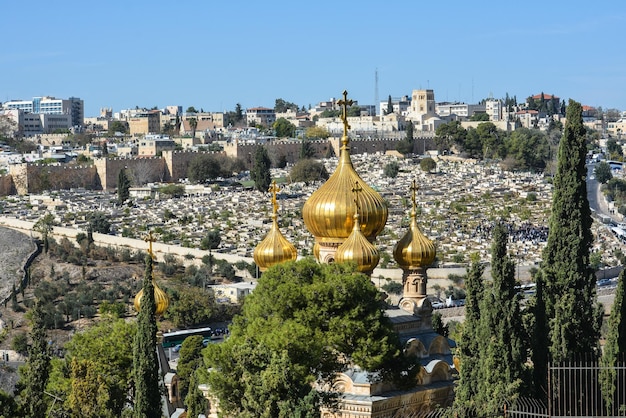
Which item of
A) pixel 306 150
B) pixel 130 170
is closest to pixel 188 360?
pixel 130 170

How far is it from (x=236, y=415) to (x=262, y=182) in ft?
195

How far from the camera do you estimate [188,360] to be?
1075 inches

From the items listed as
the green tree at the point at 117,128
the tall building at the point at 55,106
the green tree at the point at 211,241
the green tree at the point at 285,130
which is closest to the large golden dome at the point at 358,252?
the green tree at the point at 211,241

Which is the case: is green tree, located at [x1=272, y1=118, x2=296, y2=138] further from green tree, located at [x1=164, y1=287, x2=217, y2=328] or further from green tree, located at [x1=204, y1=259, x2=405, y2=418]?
green tree, located at [x1=204, y1=259, x2=405, y2=418]

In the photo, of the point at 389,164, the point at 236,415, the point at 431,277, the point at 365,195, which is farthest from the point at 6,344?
the point at 389,164

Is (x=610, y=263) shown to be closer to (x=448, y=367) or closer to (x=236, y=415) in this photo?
(x=448, y=367)

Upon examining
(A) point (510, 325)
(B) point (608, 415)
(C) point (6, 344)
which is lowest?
(C) point (6, 344)

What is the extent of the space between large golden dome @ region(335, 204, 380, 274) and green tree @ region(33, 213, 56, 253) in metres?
41.1

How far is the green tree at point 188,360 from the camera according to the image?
2504 centimetres

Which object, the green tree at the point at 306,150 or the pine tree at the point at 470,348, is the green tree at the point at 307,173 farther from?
the pine tree at the point at 470,348

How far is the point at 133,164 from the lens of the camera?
88062mm

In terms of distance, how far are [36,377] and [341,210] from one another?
5.31 metres

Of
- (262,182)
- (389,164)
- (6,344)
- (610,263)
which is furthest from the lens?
(389,164)

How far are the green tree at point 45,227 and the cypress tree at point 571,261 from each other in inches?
1682
